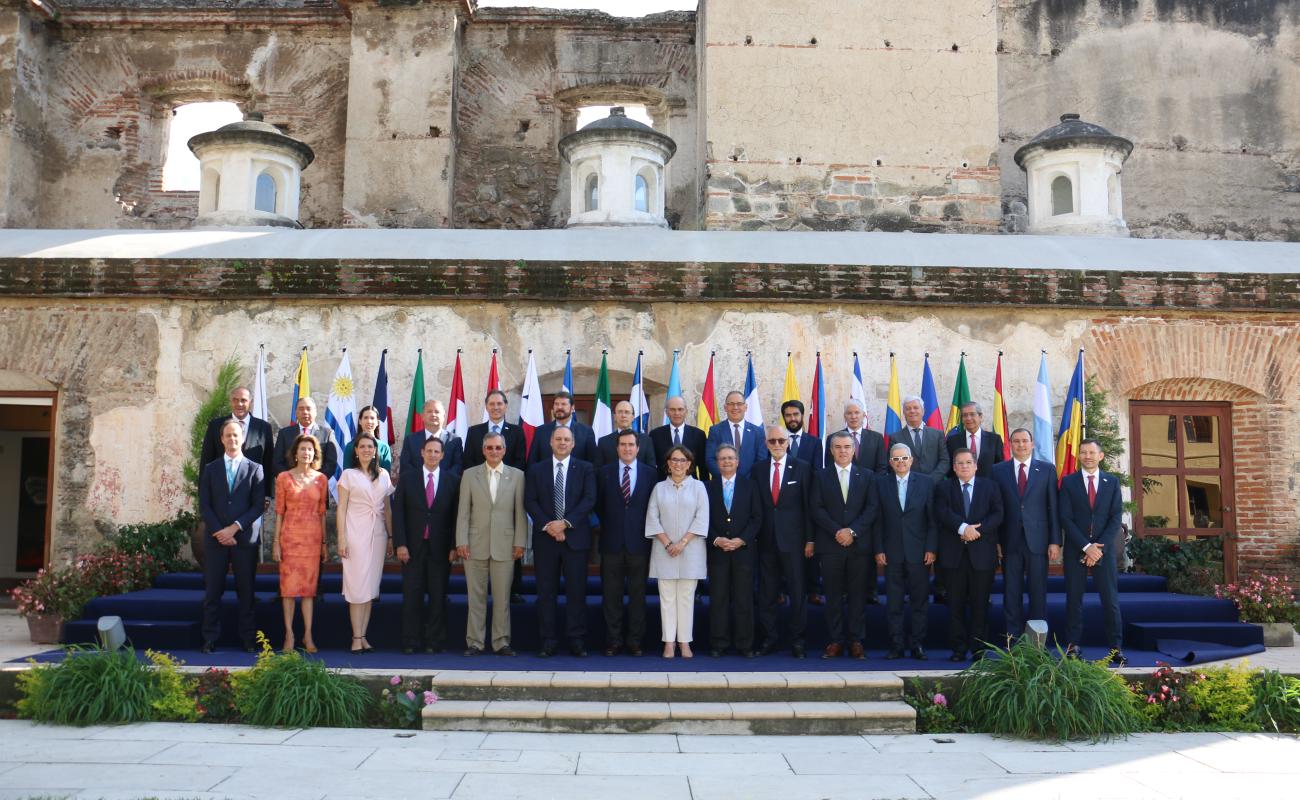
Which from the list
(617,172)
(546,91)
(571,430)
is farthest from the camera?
(546,91)

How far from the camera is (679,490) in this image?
771 cm

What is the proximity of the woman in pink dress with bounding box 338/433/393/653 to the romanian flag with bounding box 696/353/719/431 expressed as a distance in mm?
2992

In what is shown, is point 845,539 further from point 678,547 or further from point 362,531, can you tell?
point 362,531

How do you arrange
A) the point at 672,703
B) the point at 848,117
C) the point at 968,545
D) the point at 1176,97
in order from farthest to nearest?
the point at 1176,97
the point at 848,117
the point at 968,545
the point at 672,703

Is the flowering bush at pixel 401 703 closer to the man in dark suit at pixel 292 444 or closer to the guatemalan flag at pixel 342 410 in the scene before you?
the man in dark suit at pixel 292 444

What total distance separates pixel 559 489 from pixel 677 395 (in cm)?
207

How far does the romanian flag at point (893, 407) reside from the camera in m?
9.67

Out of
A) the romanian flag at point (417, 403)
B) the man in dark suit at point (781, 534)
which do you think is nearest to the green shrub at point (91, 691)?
the romanian flag at point (417, 403)

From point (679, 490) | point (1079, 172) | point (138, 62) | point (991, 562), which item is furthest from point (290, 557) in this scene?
point (138, 62)

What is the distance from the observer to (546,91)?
16984 millimetres

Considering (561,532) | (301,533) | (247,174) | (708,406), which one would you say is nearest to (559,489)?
(561,532)

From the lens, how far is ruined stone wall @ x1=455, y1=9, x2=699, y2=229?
1661 cm

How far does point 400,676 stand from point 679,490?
234cm

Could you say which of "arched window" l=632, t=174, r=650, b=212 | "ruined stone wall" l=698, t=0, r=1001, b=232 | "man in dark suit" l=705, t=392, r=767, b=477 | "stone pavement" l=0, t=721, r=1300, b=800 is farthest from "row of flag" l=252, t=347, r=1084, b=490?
"ruined stone wall" l=698, t=0, r=1001, b=232
